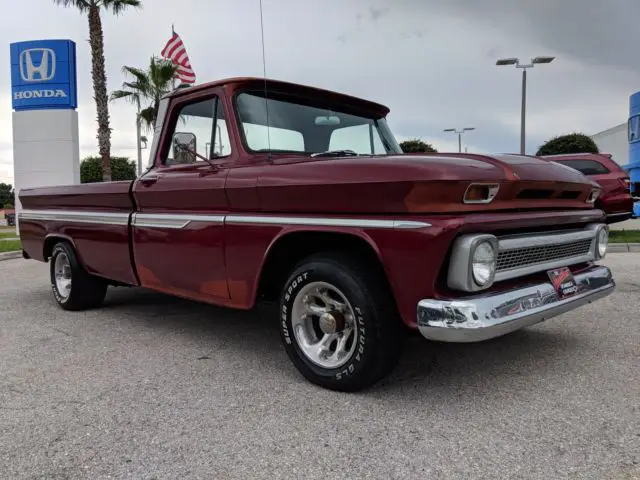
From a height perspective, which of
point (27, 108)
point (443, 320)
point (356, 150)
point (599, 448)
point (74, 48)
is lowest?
point (599, 448)

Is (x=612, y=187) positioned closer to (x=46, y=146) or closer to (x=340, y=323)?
(x=340, y=323)

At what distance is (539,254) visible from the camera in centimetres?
322

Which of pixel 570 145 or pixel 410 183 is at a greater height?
pixel 570 145

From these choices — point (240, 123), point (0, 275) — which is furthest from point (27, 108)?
point (240, 123)

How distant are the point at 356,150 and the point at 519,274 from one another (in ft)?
5.55

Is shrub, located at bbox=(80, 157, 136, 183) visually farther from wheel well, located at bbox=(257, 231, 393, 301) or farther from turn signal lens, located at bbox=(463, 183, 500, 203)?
turn signal lens, located at bbox=(463, 183, 500, 203)

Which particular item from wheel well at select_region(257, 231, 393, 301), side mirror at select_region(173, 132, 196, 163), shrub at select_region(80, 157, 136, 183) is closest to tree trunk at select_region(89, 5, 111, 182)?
side mirror at select_region(173, 132, 196, 163)

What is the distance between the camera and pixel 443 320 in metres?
2.66

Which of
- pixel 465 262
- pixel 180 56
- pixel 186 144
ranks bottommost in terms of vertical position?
pixel 465 262

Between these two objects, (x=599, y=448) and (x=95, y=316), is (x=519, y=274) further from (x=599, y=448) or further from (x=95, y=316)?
(x=95, y=316)

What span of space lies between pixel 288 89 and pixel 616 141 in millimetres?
41916

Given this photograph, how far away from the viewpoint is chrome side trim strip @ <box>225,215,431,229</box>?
2772 mm

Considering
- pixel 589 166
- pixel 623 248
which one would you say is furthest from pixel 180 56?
pixel 623 248

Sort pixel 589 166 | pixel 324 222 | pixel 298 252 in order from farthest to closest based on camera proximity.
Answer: pixel 589 166 → pixel 298 252 → pixel 324 222
